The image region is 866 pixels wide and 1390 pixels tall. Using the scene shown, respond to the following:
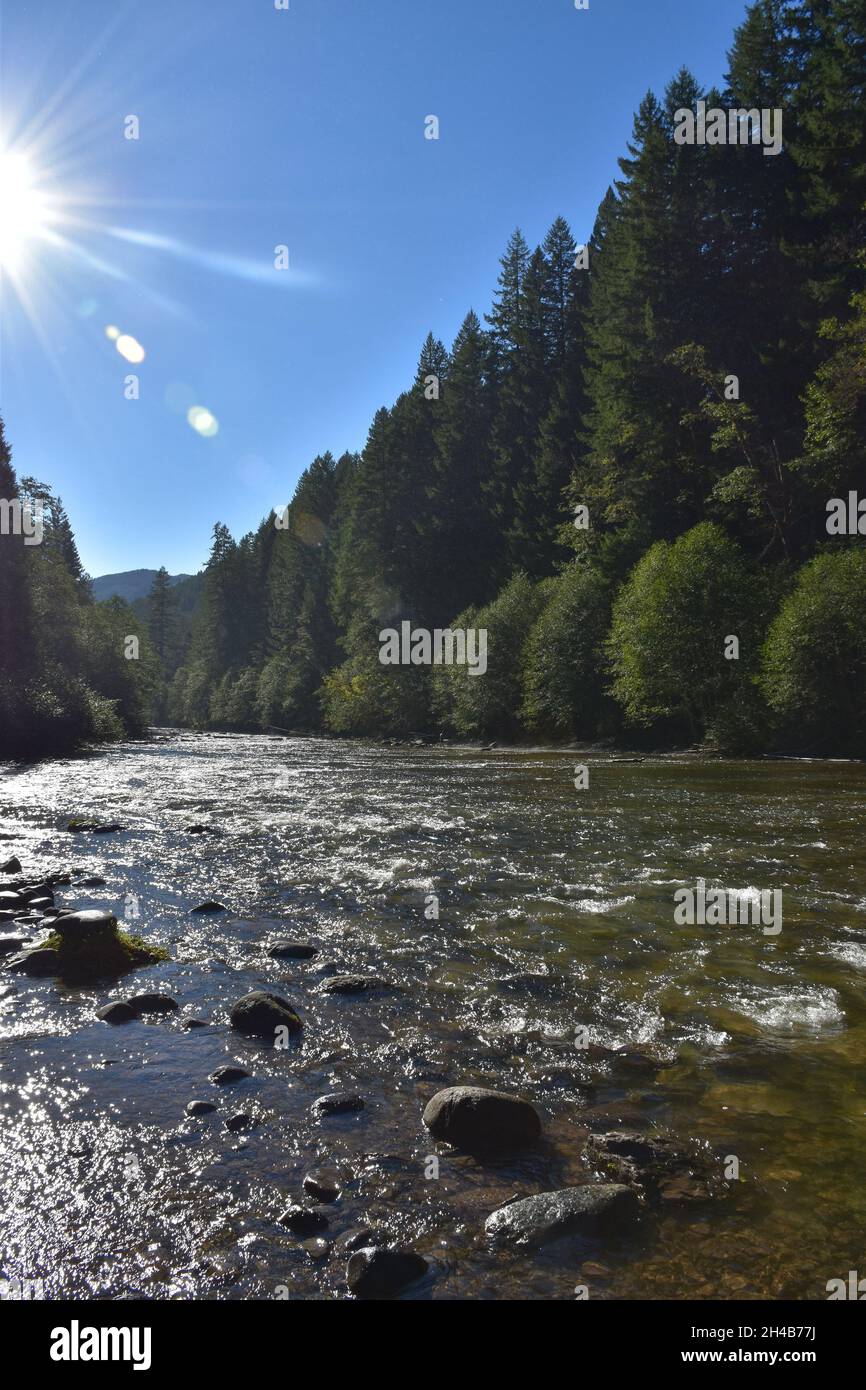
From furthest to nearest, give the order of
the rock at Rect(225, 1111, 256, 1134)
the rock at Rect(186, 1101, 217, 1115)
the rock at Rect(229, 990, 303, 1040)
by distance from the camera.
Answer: the rock at Rect(229, 990, 303, 1040) → the rock at Rect(186, 1101, 217, 1115) → the rock at Rect(225, 1111, 256, 1134)

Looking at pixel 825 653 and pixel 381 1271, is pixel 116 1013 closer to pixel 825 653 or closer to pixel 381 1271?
pixel 381 1271

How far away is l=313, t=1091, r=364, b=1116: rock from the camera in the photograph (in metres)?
4.76

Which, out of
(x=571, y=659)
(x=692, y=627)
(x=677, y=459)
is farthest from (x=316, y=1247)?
(x=677, y=459)

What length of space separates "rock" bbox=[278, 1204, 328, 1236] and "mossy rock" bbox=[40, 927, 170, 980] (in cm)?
429

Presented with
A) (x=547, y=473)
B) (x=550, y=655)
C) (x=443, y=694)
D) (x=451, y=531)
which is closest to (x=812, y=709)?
(x=550, y=655)

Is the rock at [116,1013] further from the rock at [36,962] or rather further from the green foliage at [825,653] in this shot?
the green foliage at [825,653]

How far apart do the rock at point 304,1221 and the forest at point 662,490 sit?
31887 millimetres

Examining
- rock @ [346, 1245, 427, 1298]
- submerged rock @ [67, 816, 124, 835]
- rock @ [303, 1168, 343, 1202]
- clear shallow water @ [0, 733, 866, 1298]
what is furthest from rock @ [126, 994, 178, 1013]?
submerged rock @ [67, 816, 124, 835]

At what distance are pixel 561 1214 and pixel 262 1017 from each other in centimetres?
307

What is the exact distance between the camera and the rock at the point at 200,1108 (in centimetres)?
471

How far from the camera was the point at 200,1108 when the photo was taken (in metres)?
4.74

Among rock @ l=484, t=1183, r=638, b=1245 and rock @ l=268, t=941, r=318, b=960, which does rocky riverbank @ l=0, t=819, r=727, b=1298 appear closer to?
rock @ l=484, t=1183, r=638, b=1245

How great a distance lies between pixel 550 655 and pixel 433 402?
49295 mm
